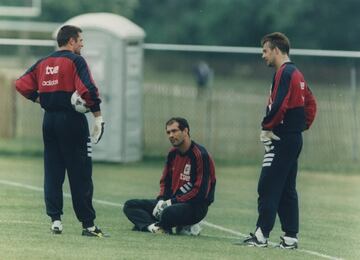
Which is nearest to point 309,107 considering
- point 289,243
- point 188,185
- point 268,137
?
point 268,137

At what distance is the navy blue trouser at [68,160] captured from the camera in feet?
42.1

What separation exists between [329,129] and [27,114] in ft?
17.9

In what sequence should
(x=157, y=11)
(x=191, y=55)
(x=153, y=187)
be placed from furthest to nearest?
(x=157, y=11) < (x=191, y=55) < (x=153, y=187)

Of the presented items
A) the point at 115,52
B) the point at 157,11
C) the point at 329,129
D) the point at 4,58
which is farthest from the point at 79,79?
the point at 157,11

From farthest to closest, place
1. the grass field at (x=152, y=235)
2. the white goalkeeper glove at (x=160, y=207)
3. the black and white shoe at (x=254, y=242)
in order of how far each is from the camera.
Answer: the white goalkeeper glove at (x=160, y=207)
the black and white shoe at (x=254, y=242)
the grass field at (x=152, y=235)

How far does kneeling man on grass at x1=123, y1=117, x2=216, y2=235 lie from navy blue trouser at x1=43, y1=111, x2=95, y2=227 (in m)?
0.91

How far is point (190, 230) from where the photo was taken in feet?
45.5

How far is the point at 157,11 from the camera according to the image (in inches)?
2486

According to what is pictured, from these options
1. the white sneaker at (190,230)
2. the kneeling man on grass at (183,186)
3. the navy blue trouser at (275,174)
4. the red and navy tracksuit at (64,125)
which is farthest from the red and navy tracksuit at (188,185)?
the red and navy tracksuit at (64,125)

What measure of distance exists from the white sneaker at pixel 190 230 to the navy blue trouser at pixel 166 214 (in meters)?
0.16

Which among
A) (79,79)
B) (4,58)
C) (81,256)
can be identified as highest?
(4,58)

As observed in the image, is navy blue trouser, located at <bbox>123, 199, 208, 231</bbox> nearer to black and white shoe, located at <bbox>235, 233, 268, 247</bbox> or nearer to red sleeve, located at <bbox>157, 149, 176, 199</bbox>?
red sleeve, located at <bbox>157, 149, 176, 199</bbox>

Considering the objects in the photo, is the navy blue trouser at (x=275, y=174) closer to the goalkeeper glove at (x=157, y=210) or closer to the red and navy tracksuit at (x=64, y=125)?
the goalkeeper glove at (x=157, y=210)

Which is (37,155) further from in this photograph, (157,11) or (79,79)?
(157,11)
